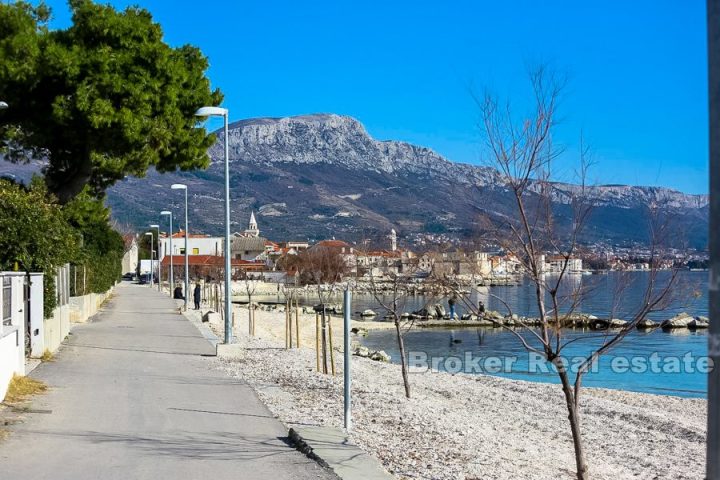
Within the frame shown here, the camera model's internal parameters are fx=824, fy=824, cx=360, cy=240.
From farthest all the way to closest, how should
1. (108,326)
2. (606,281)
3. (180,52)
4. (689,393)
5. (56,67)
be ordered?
(108,326), (180,52), (689,393), (56,67), (606,281)

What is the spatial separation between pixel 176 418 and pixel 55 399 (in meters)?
2.41

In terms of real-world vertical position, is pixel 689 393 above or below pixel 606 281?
below

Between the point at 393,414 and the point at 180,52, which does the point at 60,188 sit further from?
the point at 393,414

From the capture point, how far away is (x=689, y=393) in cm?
2514

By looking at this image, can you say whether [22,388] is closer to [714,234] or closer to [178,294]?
[714,234]

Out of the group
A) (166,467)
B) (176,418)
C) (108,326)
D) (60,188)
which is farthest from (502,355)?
(166,467)

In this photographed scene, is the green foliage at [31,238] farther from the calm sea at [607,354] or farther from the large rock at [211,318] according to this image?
the large rock at [211,318]

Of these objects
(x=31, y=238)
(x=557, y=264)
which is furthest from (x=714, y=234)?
(x=31, y=238)

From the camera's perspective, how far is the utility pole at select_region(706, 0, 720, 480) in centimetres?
372

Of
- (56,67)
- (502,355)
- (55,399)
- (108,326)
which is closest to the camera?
(55,399)

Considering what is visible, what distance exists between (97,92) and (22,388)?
41.6ft

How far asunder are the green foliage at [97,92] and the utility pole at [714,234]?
2118cm

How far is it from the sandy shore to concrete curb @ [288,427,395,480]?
0.33m

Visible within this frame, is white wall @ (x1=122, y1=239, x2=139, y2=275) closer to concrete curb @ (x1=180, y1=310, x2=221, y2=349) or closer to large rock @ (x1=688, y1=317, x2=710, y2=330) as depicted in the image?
concrete curb @ (x1=180, y1=310, x2=221, y2=349)
